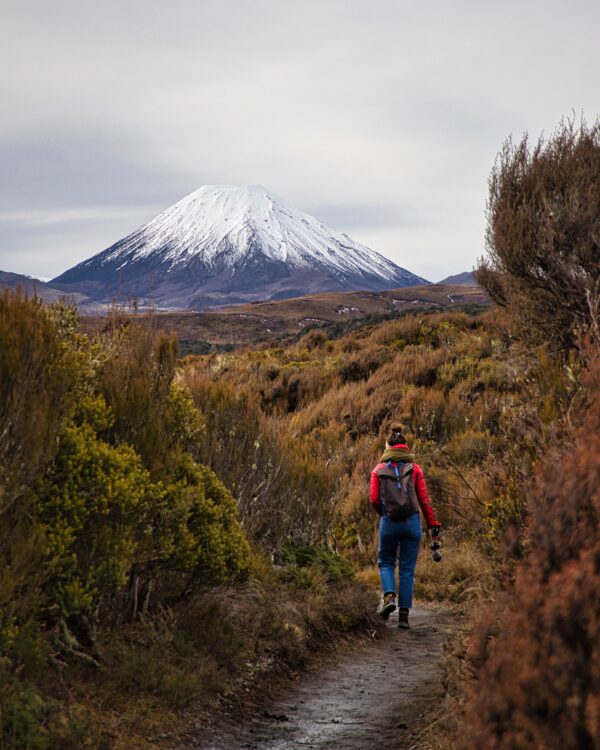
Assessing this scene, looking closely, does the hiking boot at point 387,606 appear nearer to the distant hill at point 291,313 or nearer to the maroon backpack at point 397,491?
the maroon backpack at point 397,491

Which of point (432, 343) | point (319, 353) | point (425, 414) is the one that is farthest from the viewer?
point (319, 353)

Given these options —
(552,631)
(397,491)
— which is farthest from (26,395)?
(397,491)

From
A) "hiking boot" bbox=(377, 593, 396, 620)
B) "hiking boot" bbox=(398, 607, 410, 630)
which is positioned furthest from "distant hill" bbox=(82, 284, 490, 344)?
"hiking boot" bbox=(377, 593, 396, 620)

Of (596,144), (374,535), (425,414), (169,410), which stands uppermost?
(596,144)

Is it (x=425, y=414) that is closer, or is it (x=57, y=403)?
(x=57, y=403)

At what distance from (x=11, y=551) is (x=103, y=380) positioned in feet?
6.35

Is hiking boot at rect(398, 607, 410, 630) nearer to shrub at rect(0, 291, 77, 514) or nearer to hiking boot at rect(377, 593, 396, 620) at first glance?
hiking boot at rect(377, 593, 396, 620)

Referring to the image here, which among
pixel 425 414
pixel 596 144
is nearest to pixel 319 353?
pixel 425 414

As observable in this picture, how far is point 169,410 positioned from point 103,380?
683mm

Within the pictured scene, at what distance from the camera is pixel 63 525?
14.9 feet

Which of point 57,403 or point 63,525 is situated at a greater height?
point 57,403

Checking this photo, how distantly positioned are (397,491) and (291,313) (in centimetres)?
9550

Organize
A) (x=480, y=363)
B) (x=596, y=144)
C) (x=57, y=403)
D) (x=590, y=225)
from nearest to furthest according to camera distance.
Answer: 1. (x=57, y=403)
2. (x=590, y=225)
3. (x=596, y=144)
4. (x=480, y=363)

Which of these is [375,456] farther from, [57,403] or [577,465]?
[577,465]
